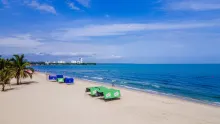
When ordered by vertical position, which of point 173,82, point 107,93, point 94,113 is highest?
point 107,93

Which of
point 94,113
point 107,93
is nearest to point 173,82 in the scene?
point 107,93

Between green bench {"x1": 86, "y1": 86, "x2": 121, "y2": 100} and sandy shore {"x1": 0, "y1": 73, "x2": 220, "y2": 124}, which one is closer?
sandy shore {"x1": 0, "y1": 73, "x2": 220, "y2": 124}

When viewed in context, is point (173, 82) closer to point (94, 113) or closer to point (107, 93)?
point (107, 93)

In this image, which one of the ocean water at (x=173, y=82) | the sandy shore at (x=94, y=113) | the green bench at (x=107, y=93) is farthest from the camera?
→ the ocean water at (x=173, y=82)

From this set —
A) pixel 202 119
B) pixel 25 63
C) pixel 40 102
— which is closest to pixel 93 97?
pixel 40 102

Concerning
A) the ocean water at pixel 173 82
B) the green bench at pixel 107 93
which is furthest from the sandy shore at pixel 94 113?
the ocean water at pixel 173 82

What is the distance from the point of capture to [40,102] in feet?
45.5

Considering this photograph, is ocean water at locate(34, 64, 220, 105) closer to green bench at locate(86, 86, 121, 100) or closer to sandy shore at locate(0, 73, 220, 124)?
sandy shore at locate(0, 73, 220, 124)

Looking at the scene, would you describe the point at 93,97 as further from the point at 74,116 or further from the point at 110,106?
the point at 74,116

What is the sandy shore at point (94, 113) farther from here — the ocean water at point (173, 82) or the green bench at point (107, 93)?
the ocean water at point (173, 82)

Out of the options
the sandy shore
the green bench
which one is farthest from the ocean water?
the green bench

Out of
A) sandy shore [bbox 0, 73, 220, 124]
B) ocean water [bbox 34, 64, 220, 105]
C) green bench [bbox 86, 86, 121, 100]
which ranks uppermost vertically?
green bench [bbox 86, 86, 121, 100]

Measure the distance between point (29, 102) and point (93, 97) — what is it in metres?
5.08

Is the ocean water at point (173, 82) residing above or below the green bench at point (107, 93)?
below
